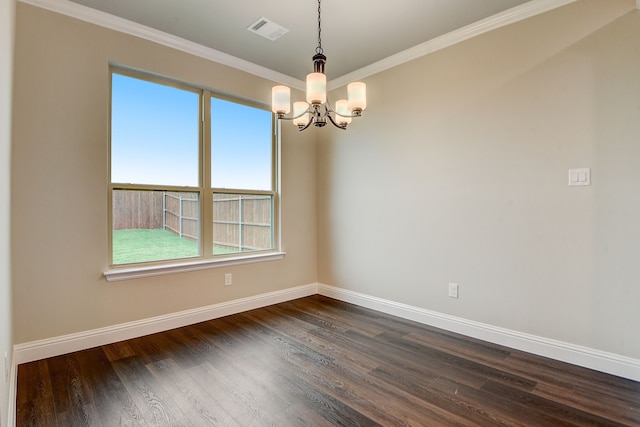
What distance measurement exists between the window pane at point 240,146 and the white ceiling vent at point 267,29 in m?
0.89

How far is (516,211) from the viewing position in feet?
8.57

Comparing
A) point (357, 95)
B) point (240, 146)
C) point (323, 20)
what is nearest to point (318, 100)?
point (357, 95)

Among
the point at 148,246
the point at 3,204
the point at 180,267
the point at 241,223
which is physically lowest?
the point at 180,267

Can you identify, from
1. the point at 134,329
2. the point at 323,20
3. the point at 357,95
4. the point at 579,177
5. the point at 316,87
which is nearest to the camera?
the point at 316,87

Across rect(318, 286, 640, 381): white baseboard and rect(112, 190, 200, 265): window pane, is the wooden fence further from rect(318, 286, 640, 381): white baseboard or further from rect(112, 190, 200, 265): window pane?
rect(318, 286, 640, 381): white baseboard

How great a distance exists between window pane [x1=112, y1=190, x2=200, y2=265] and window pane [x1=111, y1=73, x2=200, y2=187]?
0.14 meters

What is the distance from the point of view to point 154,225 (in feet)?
9.92

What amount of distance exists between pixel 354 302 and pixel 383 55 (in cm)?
275

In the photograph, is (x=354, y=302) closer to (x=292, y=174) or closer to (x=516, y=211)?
(x=292, y=174)

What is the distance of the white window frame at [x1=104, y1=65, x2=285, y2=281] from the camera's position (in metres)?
2.80

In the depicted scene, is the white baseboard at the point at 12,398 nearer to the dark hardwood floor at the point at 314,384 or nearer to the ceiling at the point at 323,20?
the dark hardwood floor at the point at 314,384

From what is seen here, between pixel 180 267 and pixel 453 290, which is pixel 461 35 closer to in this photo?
pixel 453 290

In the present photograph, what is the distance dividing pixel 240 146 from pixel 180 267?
4.81 ft

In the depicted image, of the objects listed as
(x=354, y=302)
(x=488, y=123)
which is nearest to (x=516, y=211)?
(x=488, y=123)
